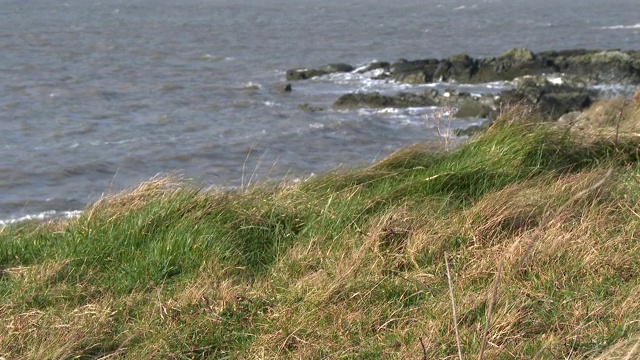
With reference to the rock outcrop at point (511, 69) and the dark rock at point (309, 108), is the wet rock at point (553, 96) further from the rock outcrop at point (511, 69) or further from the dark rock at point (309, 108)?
the dark rock at point (309, 108)

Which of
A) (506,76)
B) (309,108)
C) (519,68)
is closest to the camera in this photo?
(309,108)

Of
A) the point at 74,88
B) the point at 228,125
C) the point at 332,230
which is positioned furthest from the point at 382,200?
the point at 74,88

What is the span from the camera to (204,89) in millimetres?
23438

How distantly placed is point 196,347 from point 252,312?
0.31 meters

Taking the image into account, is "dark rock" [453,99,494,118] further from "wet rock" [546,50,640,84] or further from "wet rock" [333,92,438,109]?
"wet rock" [546,50,640,84]

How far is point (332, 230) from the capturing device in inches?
174

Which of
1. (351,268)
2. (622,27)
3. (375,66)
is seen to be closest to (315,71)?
(375,66)

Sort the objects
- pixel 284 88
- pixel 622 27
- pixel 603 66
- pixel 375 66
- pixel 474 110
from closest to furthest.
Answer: pixel 474 110
pixel 284 88
pixel 603 66
pixel 375 66
pixel 622 27

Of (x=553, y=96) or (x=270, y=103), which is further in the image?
(x=270, y=103)

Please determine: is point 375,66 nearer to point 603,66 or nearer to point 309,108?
point 603,66

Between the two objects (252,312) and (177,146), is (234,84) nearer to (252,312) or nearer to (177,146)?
(177,146)

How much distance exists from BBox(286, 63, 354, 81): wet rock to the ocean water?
1.80 ft

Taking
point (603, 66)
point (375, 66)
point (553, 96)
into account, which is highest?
point (553, 96)

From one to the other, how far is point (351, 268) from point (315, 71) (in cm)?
2295
